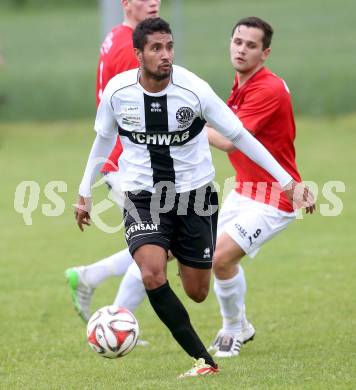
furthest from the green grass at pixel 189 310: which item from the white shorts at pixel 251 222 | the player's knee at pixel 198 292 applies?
the white shorts at pixel 251 222

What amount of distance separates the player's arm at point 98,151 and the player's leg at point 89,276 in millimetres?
1400

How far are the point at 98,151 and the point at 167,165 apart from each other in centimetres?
48

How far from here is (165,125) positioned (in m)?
6.16

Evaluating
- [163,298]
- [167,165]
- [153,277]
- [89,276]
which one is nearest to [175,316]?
[163,298]

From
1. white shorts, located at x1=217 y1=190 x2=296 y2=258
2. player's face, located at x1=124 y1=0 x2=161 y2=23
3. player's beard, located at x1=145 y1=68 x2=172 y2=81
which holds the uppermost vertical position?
player's face, located at x1=124 y1=0 x2=161 y2=23

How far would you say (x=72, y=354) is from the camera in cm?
712

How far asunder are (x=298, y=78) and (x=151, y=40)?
17.9 metres

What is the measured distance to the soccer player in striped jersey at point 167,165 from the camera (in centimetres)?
600

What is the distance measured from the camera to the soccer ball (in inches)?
233

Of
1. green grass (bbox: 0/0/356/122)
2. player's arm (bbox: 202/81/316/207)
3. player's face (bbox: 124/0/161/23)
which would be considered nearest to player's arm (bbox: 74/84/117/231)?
player's arm (bbox: 202/81/316/207)

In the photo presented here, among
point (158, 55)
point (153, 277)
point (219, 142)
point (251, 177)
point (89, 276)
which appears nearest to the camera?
point (153, 277)

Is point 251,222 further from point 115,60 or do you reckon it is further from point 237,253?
point 115,60

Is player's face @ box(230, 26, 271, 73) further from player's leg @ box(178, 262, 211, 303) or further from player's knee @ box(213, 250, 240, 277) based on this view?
player's leg @ box(178, 262, 211, 303)

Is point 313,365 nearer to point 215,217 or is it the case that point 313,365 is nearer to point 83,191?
point 215,217
